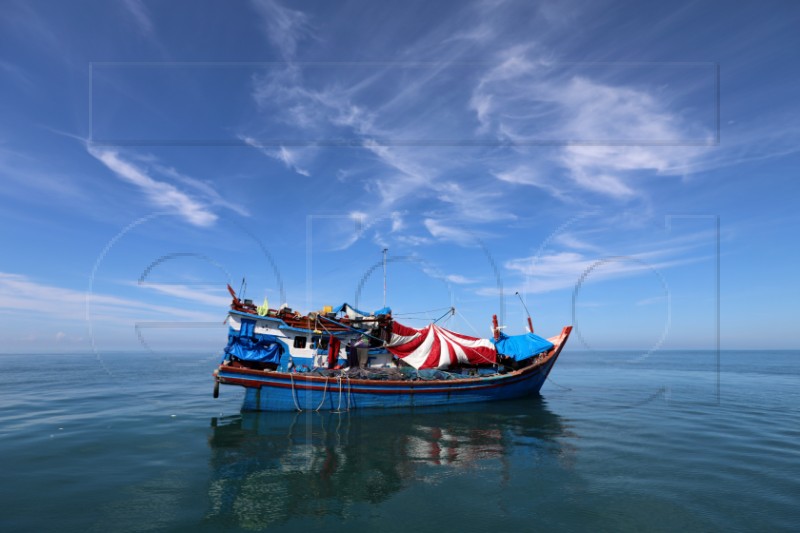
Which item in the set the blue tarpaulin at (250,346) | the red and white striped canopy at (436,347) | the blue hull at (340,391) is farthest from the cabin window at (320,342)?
the red and white striped canopy at (436,347)

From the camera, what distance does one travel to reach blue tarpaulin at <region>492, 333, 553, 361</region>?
33.1 meters

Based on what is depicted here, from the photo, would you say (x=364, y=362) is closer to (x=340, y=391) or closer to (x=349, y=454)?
(x=340, y=391)

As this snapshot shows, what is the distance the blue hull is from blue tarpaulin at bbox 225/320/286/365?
2073 millimetres

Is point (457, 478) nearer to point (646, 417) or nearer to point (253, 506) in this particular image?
point (253, 506)

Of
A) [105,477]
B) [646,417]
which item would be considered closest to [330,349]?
[105,477]

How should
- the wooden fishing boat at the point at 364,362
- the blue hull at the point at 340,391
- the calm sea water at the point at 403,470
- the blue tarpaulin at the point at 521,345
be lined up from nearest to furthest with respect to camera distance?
the calm sea water at the point at 403,470, the blue hull at the point at 340,391, the wooden fishing boat at the point at 364,362, the blue tarpaulin at the point at 521,345

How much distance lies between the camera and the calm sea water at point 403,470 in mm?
11156

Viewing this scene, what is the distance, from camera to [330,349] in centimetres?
2898

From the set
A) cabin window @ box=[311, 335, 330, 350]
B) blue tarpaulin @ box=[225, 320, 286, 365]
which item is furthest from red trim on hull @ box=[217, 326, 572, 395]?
cabin window @ box=[311, 335, 330, 350]

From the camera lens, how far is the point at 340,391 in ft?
84.5

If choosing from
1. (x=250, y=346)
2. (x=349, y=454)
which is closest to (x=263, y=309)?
(x=250, y=346)

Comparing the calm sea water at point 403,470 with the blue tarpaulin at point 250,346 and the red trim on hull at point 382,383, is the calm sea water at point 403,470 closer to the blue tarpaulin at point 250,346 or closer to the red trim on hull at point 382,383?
the red trim on hull at point 382,383

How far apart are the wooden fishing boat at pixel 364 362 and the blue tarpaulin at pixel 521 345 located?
0.28 ft

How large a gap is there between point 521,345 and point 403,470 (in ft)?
70.5
